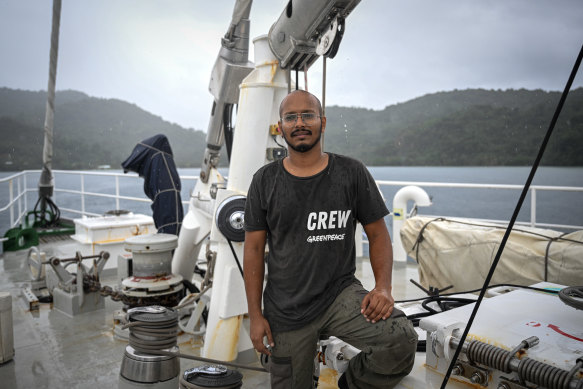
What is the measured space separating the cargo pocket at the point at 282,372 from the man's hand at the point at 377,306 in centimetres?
38

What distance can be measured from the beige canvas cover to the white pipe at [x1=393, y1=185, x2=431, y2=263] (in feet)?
6.61

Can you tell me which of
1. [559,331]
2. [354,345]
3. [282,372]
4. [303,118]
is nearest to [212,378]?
[282,372]

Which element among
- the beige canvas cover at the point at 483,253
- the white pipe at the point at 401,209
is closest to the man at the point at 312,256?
the beige canvas cover at the point at 483,253

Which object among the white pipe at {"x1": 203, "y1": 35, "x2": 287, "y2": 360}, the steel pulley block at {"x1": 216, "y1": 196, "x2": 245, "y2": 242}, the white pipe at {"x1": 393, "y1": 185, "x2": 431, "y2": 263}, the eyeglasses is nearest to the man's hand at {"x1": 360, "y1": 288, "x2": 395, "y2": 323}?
the eyeglasses

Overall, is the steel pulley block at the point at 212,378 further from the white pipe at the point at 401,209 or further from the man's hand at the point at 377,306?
the white pipe at the point at 401,209

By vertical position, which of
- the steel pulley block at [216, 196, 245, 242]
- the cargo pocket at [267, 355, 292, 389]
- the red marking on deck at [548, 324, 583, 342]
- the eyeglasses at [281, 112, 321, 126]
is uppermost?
the eyeglasses at [281, 112, 321, 126]

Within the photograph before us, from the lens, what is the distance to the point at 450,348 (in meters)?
1.72

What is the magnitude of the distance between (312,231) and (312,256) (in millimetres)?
102

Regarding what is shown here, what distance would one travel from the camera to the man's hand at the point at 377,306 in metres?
1.64

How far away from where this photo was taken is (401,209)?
19.5 feet

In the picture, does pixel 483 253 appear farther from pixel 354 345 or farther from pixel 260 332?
pixel 260 332

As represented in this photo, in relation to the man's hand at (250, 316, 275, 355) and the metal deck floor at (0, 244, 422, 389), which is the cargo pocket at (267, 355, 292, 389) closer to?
the man's hand at (250, 316, 275, 355)

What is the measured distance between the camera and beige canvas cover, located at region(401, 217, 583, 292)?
2.93 m

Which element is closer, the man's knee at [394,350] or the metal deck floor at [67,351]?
the man's knee at [394,350]
